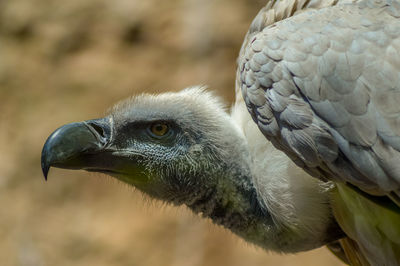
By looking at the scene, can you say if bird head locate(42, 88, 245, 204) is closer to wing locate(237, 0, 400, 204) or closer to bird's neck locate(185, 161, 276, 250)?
bird's neck locate(185, 161, 276, 250)

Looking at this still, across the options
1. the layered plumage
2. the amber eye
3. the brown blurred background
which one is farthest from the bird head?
the brown blurred background

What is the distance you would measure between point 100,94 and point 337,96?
11.8ft

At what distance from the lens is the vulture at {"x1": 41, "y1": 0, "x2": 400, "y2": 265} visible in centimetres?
191

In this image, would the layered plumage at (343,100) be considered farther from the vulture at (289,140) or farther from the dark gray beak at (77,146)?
the dark gray beak at (77,146)

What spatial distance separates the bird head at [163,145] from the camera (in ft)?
7.92

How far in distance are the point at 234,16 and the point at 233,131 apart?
295 cm

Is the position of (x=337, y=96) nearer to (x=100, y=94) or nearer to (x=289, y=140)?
(x=289, y=140)

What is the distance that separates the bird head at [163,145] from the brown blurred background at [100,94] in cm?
273

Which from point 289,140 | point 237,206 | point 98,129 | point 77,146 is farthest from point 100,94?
point 289,140

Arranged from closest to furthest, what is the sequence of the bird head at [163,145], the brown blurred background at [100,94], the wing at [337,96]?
the wing at [337,96], the bird head at [163,145], the brown blurred background at [100,94]

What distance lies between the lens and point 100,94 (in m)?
5.30

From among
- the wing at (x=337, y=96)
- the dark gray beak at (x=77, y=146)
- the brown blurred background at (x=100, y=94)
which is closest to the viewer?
the wing at (x=337, y=96)

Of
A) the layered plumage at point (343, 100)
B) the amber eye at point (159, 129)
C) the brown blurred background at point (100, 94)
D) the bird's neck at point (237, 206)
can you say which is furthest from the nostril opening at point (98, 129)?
the brown blurred background at point (100, 94)

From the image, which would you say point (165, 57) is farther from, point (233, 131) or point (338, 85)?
point (338, 85)
